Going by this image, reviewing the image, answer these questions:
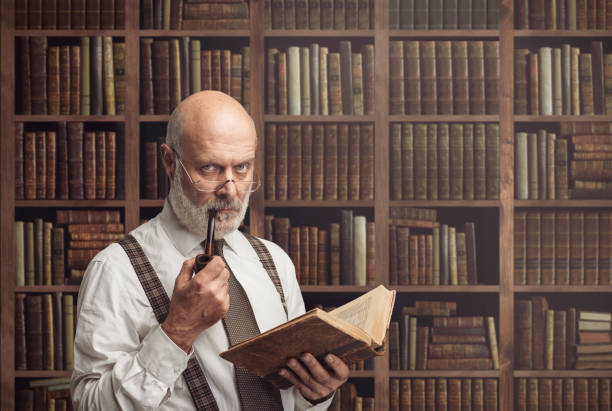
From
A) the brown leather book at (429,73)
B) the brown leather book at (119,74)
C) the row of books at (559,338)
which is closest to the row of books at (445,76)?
the brown leather book at (429,73)

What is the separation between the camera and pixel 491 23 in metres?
2.54

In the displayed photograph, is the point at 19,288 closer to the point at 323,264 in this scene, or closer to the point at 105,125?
the point at 105,125

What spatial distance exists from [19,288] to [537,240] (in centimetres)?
225

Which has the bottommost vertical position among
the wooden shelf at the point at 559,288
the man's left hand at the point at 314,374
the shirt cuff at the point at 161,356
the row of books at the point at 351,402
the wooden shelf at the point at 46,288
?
the row of books at the point at 351,402

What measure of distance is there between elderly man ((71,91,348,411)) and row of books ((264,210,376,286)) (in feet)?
3.56

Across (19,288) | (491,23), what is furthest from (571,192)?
(19,288)

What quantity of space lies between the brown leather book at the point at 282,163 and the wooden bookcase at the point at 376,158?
4 cm

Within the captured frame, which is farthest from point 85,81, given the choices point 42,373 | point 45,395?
point 45,395

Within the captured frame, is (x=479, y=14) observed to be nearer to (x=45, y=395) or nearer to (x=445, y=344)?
(x=445, y=344)

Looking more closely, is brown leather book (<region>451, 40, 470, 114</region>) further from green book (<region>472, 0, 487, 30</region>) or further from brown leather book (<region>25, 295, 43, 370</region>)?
brown leather book (<region>25, 295, 43, 370</region>)

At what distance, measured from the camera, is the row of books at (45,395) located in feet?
8.23

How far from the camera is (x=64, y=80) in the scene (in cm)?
252

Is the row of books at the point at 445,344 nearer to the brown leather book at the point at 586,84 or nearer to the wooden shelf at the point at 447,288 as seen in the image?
the wooden shelf at the point at 447,288

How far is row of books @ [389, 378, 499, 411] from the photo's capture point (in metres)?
2.51
